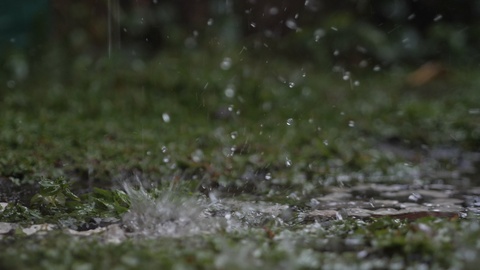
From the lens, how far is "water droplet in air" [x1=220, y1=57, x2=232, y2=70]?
593 cm

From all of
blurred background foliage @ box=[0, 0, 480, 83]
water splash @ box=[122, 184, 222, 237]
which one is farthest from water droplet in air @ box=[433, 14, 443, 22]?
water splash @ box=[122, 184, 222, 237]

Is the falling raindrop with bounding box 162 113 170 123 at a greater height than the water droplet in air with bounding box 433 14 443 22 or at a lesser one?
lesser

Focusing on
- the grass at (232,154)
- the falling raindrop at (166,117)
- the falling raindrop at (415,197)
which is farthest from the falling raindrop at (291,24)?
the falling raindrop at (415,197)

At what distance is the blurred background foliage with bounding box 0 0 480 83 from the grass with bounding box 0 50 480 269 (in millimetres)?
203

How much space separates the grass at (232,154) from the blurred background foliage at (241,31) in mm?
203

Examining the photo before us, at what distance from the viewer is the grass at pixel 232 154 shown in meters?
2.11

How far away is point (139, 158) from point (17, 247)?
1823 mm

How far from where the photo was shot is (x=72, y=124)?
4.90 metres

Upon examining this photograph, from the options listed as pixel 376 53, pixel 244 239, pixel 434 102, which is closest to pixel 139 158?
pixel 244 239

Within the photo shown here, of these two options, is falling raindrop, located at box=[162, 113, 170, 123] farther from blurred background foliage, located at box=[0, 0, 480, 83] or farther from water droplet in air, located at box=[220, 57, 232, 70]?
blurred background foliage, located at box=[0, 0, 480, 83]

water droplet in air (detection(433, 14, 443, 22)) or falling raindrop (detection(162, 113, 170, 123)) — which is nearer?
falling raindrop (detection(162, 113, 170, 123))

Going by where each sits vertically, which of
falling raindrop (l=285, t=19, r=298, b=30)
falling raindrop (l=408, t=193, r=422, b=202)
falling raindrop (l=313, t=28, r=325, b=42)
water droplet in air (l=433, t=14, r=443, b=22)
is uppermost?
water droplet in air (l=433, t=14, r=443, b=22)

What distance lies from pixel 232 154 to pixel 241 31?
106 inches

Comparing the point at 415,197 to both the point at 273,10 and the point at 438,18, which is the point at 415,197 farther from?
the point at 438,18
